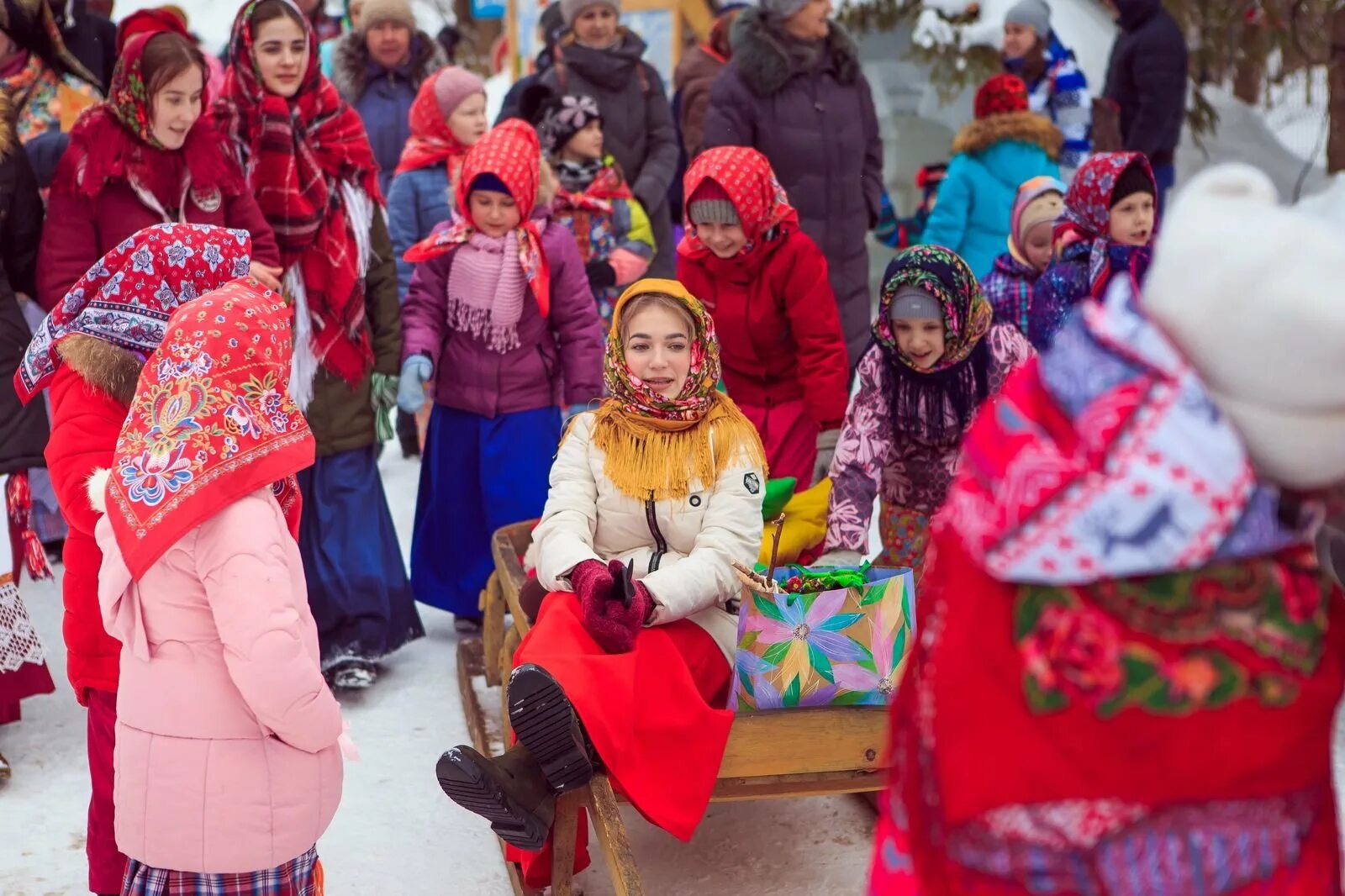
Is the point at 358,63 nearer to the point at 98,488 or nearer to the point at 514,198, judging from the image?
the point at 514,198

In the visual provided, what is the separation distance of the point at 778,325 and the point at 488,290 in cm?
99

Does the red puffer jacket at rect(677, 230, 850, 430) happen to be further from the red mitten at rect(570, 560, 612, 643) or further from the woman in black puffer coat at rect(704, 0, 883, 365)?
the woman in black puffer coat at rect(704, 0, 883, 365)

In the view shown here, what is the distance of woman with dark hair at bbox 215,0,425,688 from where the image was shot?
462cm

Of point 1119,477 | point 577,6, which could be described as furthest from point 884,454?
point 577,6

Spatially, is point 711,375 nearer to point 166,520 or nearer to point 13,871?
point 166,520

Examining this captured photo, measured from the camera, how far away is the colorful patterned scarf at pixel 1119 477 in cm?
156

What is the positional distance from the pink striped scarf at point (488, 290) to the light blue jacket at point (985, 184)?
8.90ft

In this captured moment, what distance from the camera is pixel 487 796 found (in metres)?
3.01

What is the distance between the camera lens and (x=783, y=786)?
3227 millimetres

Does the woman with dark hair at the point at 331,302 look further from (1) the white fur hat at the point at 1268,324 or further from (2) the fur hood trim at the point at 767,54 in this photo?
(1) the white fur hat at the point at 1268,324

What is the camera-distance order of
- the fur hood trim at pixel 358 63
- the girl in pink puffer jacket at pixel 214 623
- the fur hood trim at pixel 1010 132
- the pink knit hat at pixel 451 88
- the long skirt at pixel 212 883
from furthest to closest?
the fur hood trim at pixel 358 63
the fur hood trim at pixel 1010 132
the pink knit hat at pixel 451 88
the long skirt at pixel 212 883
the girl in pink puffer jacket at pixel 214 623

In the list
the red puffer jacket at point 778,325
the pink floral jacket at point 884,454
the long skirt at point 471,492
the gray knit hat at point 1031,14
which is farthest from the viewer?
the gray knit hat at point 1031,14

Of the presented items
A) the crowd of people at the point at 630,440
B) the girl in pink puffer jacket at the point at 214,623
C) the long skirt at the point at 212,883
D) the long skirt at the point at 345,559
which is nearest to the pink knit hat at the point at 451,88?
the crowd of people at the point at 630,440

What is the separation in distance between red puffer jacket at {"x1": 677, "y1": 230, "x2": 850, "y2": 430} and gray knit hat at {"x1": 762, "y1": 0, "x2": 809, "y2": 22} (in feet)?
5.76
